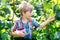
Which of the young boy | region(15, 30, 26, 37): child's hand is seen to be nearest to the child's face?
the young boy

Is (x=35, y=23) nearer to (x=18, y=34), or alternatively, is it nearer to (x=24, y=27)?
(x=24, y=27)

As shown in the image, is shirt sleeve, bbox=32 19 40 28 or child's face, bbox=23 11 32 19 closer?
child's face, bbox=23 11 32 19

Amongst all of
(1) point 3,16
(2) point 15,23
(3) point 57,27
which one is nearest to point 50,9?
(3) point 57,27

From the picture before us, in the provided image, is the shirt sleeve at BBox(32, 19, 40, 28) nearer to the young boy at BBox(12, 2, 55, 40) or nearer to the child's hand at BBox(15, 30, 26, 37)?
the young boy at BBox(12, 2, 55, 40)

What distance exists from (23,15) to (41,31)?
0.31 metres

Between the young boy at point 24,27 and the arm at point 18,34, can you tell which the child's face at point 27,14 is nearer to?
the young boy at point 24,27

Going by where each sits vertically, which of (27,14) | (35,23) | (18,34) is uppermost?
(27,14)

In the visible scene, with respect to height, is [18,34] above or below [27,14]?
below

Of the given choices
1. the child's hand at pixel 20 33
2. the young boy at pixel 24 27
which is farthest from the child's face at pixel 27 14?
the child's hand at pixel 20 33

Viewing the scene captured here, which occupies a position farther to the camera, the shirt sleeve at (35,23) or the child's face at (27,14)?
the shirt sleeve at (35,23)

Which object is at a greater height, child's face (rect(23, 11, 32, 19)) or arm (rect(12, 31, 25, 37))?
child's face (rect(23, 11, 32, 19))

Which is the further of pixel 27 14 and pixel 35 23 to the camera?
pixel 35 23

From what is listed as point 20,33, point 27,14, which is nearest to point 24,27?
point 20,33

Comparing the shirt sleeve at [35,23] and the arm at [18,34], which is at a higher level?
the shirt sleeve at [35,23]
